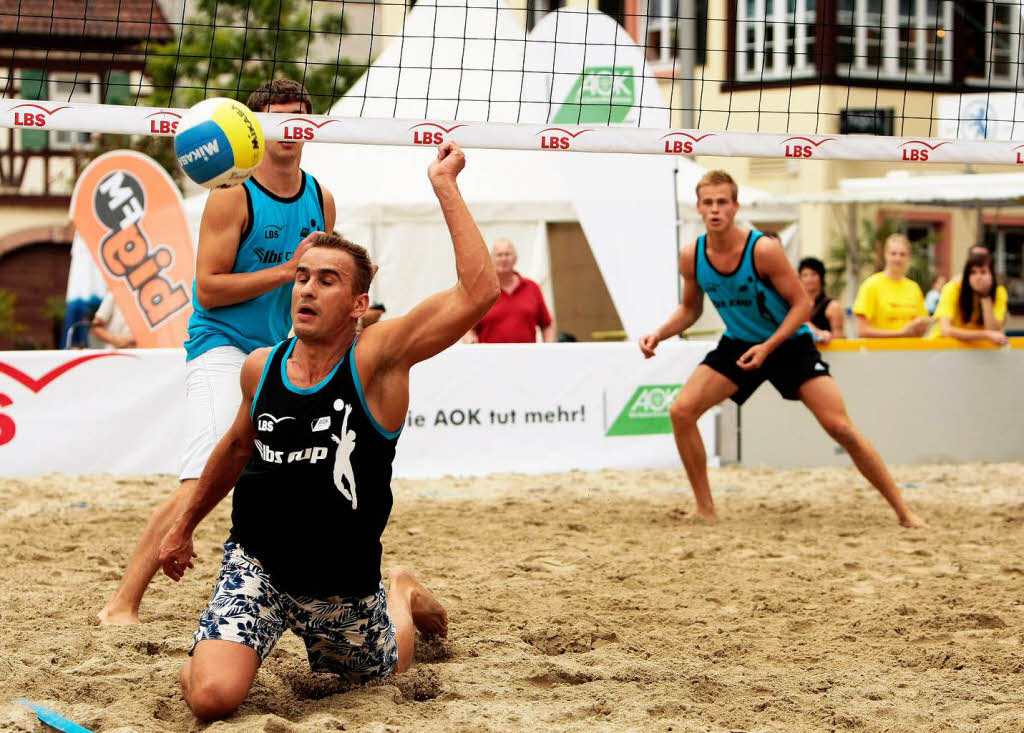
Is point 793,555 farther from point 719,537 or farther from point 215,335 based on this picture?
point 215,335

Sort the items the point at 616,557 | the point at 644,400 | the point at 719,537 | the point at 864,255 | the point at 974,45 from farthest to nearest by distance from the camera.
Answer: the point at 974,45 < the point at 864,255 < the point at 644,400 < the point at 719,537 < the point at 616,557

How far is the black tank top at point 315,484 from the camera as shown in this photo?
3537mm

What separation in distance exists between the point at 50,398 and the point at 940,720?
20.3ft

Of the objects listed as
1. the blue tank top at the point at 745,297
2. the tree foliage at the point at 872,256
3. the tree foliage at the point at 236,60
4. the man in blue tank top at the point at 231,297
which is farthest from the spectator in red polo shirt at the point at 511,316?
the tree foliage at the point at 872,256

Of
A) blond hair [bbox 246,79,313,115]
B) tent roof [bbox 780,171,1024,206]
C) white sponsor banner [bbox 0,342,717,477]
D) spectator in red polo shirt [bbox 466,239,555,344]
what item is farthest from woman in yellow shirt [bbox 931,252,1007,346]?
blond hair [bbox 246,79,313,115]

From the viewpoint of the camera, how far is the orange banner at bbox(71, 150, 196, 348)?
10.0 metres

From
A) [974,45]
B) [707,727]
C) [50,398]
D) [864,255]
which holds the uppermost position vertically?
[974,45]

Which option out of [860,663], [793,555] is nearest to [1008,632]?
[860,663]

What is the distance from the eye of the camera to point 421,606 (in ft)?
13.6

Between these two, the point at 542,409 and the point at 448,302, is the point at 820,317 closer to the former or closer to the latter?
the point at 542,409

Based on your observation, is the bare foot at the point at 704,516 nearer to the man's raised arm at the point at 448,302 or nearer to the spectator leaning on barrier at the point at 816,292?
the spectator leaning on barrier at the point at 816,292

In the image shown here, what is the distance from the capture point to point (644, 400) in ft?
29.6

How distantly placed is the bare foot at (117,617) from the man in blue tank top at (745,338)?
3.14 meters

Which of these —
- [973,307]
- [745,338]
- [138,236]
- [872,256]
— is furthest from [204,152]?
[872,256]
